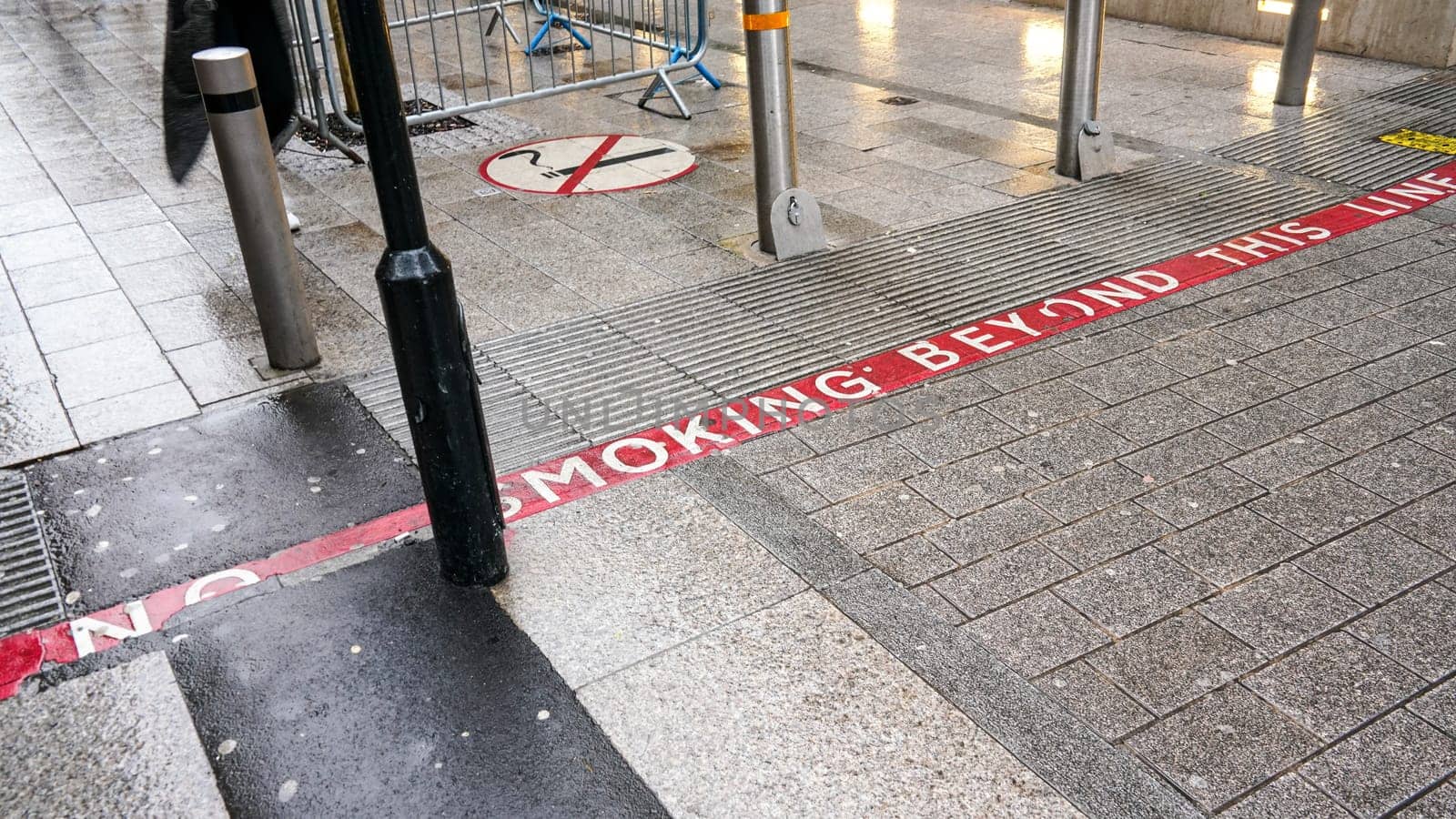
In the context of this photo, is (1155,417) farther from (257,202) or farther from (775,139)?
(257,202)

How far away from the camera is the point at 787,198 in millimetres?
6031

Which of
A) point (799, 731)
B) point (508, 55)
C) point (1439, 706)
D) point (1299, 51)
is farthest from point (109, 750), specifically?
point (1299, 51)

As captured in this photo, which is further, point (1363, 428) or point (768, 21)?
point (768, 21)

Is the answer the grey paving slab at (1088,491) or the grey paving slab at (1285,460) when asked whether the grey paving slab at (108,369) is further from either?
the grey paving slab at (1285,460)

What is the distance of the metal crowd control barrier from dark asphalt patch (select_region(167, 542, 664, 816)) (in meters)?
4.14

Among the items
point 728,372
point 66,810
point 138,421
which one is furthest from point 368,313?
point 66,810

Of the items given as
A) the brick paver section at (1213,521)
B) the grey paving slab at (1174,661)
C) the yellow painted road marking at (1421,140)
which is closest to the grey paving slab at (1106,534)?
the brick paver section at (1213,521)

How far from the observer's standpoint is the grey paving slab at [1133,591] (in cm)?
338

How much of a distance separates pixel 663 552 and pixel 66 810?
5.84ft

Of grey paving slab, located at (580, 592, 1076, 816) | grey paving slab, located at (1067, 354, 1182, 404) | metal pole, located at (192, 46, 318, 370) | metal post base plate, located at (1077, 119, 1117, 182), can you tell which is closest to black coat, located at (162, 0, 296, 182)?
metal pole, located at (192, 46, 318, 370)

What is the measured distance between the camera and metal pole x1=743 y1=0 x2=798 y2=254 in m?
5.66

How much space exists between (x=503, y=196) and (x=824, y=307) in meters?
2.72

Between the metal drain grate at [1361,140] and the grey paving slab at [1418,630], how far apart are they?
435 cm

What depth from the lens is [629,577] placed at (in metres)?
3.63
